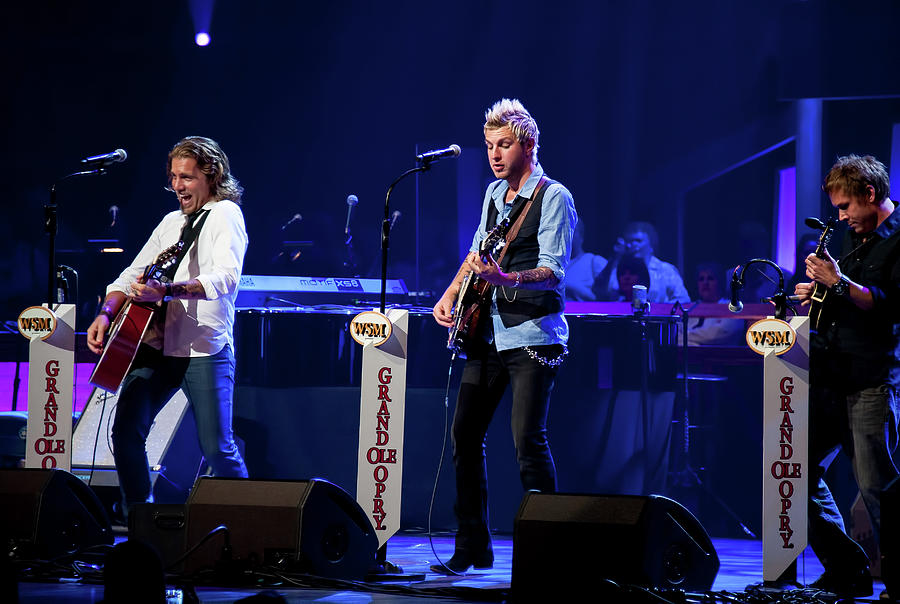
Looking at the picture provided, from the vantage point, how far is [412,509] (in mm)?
6109

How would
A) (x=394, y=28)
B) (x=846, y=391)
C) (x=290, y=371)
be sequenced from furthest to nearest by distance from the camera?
(x=394, y=28) < (x=290, y=371) < (x=846, y=391)

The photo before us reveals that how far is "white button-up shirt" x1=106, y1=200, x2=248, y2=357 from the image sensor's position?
14.6 ft

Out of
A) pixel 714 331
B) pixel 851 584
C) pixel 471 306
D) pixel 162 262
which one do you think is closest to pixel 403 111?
pixel 714 331

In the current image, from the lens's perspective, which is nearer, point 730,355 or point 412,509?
point 412,509

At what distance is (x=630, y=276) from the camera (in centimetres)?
927

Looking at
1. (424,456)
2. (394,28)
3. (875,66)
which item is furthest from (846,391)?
(394,28)

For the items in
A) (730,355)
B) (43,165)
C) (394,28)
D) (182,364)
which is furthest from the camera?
(394,28)

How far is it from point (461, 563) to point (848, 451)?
1.61 meters

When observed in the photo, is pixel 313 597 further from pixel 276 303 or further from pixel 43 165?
pixel 43 165

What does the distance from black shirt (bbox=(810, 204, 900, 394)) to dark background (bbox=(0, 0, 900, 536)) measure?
625cm

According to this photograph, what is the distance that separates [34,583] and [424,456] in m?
2.69

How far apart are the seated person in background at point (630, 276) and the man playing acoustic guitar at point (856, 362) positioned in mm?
5004

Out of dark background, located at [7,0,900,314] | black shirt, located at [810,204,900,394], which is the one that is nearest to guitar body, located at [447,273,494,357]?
black shirt, located at [810,204,900,394]

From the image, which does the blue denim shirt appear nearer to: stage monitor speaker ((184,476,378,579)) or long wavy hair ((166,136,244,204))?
stage monitor speaker ((184,476,378,579))
